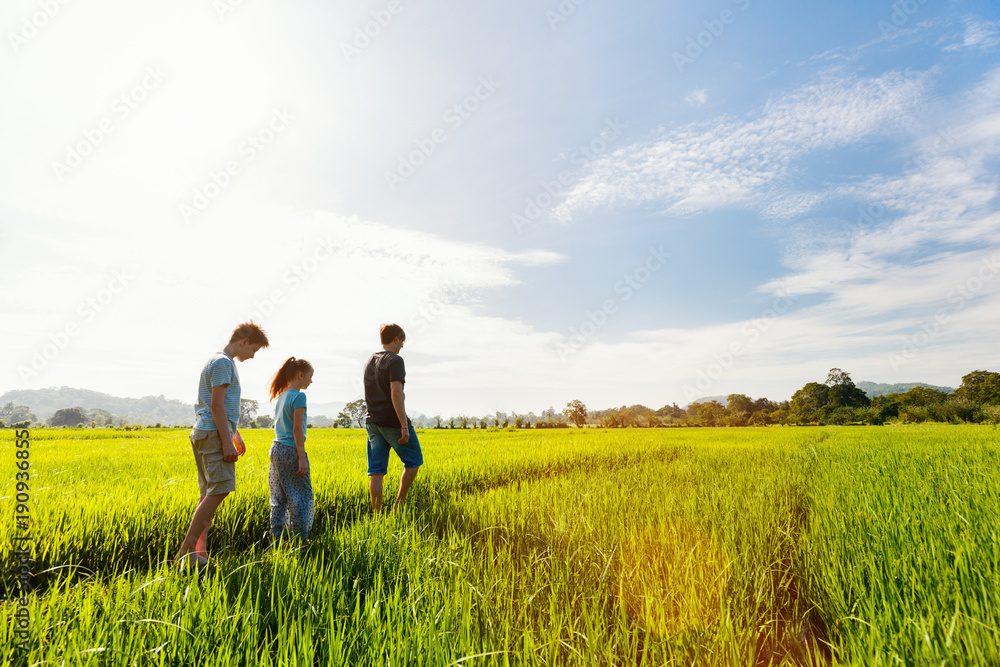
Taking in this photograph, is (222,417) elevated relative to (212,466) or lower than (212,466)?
elevated

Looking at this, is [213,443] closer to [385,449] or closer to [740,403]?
[385,449]

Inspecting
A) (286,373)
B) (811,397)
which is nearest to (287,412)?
(286,373)

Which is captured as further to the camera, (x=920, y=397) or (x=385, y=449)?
(x=920, y=397)

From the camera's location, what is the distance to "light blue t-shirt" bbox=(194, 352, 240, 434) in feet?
12.1

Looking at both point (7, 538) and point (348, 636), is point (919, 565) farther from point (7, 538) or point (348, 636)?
point (7, 538)

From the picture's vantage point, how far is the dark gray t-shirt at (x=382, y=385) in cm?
509

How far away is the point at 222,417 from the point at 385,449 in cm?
202

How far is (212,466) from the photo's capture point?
3742 millimetres

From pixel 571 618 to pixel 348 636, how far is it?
4.08ft

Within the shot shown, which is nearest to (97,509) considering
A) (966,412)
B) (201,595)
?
(201,595)

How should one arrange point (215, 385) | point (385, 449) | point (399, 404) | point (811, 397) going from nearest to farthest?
1. point (215, 385)
2. point (399, 404)
3. point (385, 449)
4. point (811, 397)

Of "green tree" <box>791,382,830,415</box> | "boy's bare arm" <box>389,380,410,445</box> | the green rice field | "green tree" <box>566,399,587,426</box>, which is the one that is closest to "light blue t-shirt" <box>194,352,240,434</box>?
the green rice field

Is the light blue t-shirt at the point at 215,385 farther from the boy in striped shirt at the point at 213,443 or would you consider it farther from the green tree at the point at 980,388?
the green tree at the point at 980,388

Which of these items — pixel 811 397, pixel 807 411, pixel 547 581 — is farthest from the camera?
pixel 811 397
